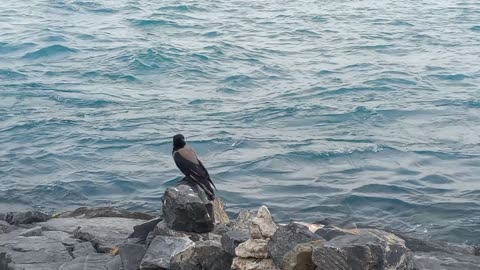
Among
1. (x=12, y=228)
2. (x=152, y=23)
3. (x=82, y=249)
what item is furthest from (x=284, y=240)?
(x=152, y=23)

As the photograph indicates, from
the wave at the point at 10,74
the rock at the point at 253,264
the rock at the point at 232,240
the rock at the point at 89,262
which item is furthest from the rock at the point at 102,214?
the wave at the point at 10,74

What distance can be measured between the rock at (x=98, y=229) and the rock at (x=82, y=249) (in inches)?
2.7

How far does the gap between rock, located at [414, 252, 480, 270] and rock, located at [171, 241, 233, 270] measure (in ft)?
5.62

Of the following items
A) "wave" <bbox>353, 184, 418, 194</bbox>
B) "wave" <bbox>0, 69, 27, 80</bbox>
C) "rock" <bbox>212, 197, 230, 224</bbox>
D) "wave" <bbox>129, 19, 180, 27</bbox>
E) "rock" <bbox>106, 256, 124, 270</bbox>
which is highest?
"rock" <bbox>106, 256, 124, 270</bbox>

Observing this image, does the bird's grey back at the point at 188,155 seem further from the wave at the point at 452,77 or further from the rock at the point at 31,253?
the wave at the point at 452,77

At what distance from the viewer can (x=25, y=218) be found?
36.0ft

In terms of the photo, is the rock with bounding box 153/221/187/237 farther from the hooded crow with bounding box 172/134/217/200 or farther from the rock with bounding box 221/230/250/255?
the hooded crow with bounding box 172/134/217/200

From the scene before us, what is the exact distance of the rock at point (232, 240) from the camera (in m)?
7.58

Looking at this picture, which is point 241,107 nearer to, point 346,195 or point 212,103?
point 212,103

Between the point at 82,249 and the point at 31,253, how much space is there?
1.82 feet

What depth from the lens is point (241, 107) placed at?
20.0 metres

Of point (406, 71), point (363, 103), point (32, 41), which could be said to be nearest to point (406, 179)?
point (363, 103)

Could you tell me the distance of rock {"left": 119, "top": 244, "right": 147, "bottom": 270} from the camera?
8.02m

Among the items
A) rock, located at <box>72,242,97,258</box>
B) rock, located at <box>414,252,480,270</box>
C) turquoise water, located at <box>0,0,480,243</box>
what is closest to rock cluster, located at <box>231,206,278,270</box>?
rock, located at <box>414,252,480,270</box>
